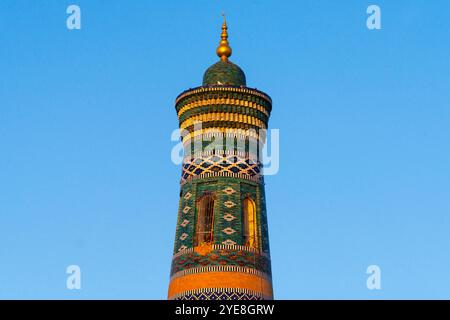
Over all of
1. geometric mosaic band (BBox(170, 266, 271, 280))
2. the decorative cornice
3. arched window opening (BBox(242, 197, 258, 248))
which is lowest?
geometric mosaic band (BBox(170, 266, 271, 280))

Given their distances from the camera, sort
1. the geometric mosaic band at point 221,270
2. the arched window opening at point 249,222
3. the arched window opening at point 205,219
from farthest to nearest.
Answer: the arched window opening at point 249,222, the arched window opening at point 205,219, the geometric mosaic band at point 221,270

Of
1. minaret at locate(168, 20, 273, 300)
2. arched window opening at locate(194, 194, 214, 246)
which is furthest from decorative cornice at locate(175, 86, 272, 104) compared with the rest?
arched window opening at locate(194, 194, 214, 246)

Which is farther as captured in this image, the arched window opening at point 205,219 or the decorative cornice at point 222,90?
the decorative cornice at point 222,90

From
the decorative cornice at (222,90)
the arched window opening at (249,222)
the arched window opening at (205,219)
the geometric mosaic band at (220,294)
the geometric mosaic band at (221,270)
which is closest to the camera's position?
the geometric mosaic band at (220,294)

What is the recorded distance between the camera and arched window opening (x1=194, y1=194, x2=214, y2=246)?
31.5 m

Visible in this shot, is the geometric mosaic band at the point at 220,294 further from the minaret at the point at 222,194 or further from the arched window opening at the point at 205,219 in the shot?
the arched window opening at the point at 205,219

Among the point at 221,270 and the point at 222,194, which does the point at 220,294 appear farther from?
the point at 222,194

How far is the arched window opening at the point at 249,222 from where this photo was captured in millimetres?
31722

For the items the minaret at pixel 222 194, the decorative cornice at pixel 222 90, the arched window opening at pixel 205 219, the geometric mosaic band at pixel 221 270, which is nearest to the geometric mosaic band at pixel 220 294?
the minaret at pixel 222 194

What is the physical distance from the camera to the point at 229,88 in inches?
1318

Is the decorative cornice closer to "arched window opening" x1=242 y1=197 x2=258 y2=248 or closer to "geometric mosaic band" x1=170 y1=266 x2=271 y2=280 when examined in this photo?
"arched window opening" x1=242 y1=197 x2=258 y2=248

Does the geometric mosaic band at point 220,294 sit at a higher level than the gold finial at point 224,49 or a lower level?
lower

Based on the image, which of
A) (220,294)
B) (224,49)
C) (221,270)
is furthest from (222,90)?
(220,294)
